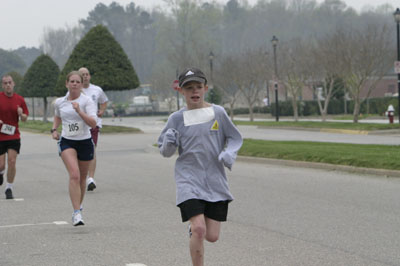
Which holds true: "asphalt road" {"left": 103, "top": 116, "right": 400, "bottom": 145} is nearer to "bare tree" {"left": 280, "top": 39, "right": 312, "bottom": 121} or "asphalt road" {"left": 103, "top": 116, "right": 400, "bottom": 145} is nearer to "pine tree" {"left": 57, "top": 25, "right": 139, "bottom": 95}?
"bare tree" {"left": 280, "top": 39, "right": 312, "bottom": 121}

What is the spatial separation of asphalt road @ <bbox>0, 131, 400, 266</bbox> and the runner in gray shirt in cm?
125

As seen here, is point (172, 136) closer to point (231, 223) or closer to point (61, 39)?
point (231, 223)

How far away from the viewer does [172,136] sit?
562 cm

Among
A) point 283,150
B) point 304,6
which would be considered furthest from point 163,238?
point 304,6

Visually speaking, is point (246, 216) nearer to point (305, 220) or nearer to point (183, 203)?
point (305, 220)

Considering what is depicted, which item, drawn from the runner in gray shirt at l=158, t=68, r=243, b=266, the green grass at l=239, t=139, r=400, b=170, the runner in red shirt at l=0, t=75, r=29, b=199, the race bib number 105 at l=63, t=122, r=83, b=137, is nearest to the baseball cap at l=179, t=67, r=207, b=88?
the runner in gray shirt at l=158, t=68, r=243, b=266

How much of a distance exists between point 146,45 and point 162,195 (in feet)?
458

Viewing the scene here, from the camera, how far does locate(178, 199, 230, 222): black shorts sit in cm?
551

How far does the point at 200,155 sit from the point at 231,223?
358 cm

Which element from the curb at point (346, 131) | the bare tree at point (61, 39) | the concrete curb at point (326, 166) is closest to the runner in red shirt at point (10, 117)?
the concrete curb at point (326, 166)

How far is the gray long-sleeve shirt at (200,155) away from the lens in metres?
5.62

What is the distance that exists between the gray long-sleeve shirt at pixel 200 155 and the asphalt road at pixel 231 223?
52.6 inches

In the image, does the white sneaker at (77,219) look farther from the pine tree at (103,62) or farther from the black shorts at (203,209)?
the pine tree at (103,62)

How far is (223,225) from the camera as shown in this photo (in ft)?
29.3
